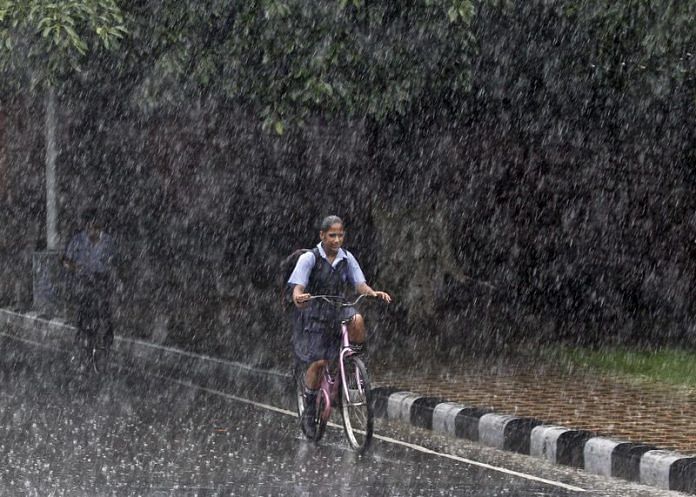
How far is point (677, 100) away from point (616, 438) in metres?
7.60

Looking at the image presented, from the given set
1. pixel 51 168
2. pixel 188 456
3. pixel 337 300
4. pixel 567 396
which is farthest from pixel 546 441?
pixel 51 168

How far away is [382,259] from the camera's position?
15484 mm

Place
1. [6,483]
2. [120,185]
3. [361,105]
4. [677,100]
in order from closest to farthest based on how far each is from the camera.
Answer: [6,483] < [361,105] < [677,100] < [120,185]

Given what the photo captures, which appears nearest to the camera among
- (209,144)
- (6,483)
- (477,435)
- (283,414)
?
(6,483)

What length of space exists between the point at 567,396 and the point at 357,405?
273cm

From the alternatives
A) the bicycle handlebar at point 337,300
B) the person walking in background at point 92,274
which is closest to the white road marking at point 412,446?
the person walking in background at point 92,274

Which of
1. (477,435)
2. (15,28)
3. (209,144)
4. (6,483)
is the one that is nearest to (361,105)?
(15,28)

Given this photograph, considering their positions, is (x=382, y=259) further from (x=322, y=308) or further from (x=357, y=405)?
(x=357, y=405)

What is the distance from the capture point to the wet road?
26.4 feet

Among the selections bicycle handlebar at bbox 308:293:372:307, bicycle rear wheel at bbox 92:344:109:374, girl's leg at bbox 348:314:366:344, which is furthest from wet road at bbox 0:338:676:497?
bicycle rear wheel at bbox 92:344:109:374

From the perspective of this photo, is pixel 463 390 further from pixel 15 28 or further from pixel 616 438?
pixel 15 28

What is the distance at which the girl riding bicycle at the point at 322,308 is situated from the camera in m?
9.72

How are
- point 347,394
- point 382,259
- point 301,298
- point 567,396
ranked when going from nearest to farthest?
1. point 301,298
2. point 347,394
3. point 567,396
4. point 382,259

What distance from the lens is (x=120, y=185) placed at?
86.0ft
